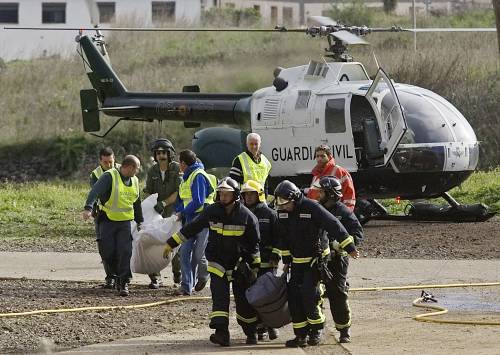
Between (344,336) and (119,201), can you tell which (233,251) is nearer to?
(344,336)

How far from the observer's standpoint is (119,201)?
15.0 meters

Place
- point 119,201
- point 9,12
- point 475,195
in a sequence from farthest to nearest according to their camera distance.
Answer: point 9,12
point 475,195
point 119,201

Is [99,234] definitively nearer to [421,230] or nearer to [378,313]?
[378,313]

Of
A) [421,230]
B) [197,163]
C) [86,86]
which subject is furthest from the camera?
[86,86]

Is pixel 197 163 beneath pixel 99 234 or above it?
above

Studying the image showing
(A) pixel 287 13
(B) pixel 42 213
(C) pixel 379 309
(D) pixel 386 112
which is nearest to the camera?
(C) pixel 379 309

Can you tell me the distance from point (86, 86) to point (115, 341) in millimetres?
33815

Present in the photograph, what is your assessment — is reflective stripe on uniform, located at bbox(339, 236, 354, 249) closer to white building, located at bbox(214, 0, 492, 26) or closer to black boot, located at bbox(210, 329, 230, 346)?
black boot, located at bbox(210, 329, 230, 346)

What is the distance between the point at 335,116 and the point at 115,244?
22.9ft

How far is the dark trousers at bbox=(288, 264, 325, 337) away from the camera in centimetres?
1135

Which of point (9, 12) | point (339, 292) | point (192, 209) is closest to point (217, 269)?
point (339, 292)

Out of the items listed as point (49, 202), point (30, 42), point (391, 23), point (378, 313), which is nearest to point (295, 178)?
point (49, 202)

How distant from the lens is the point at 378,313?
43.2 feet

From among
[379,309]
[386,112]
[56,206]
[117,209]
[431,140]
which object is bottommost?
[56,206]
